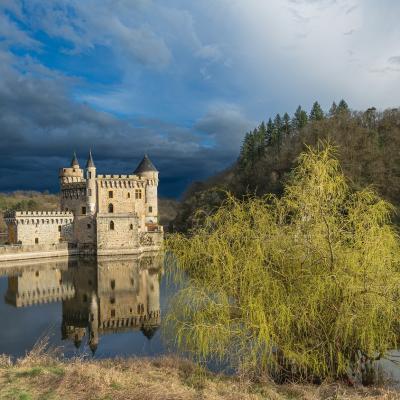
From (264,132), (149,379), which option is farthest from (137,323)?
(264,132)

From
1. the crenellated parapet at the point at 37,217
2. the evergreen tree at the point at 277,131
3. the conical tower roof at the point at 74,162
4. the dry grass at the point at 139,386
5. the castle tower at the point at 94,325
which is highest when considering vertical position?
the evergreen tree at the point at 277,131

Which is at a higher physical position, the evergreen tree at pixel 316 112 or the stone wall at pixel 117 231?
the evergreen tree at pixel 316 112

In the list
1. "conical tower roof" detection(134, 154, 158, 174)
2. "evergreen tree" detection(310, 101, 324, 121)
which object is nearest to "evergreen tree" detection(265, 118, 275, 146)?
"evergreen tree" detection(310, 101, 324, 121)

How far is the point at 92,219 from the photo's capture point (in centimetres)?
4212

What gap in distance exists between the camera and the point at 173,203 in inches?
3858

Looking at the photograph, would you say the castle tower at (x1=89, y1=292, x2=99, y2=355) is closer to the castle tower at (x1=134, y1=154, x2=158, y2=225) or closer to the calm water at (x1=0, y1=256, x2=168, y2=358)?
the calm water at (x1=0, y1=256, x2=168, y2=358)

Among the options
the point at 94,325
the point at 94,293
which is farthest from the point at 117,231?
the point at 94,325

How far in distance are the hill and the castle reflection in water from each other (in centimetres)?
570

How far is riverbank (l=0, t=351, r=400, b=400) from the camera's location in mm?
7629

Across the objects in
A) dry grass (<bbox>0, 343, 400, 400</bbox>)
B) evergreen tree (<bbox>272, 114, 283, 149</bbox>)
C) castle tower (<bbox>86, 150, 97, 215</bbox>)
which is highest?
evergreen tree (<bbox>272, 114, 283, 149</bbox>)

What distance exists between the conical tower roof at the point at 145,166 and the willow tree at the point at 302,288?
38980 millimetres

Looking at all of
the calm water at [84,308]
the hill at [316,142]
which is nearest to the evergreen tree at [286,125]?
the hill at [316,142]

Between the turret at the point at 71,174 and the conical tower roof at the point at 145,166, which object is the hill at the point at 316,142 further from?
the turret at the point at 71,174

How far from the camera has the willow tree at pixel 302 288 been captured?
356 inches
